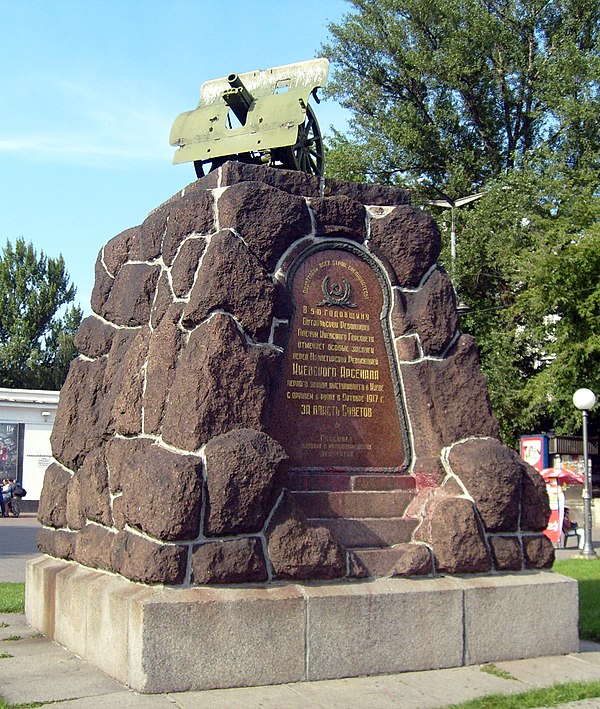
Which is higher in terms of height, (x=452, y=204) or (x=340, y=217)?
(x=452, y=204)

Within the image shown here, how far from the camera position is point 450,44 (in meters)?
25.2

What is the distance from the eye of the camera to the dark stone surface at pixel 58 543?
664 centimetres

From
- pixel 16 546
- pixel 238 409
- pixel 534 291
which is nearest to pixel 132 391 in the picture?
pixel 238 409

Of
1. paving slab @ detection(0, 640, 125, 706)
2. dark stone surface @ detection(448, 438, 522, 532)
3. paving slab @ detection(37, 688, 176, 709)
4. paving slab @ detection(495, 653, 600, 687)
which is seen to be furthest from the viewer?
dark stone surface @ detection(448, 438, 522, 532)

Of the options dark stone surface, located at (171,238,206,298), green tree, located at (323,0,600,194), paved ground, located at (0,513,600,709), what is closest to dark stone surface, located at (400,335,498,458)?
paved ground, located at (0,513,600,709)

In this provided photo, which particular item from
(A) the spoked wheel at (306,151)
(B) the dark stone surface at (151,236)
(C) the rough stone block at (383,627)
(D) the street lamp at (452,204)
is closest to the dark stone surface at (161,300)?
(B) the dark stone surface at (151,236)

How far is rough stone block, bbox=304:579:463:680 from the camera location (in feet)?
17.3

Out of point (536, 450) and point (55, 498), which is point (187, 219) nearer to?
point (55, 498)

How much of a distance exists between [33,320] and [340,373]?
38746 mm

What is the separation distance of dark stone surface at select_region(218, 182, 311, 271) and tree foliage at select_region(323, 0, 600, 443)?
1526 centimetres

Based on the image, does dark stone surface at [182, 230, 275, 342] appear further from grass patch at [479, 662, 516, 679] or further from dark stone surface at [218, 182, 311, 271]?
grass patch at [479, 662, 516, 679]

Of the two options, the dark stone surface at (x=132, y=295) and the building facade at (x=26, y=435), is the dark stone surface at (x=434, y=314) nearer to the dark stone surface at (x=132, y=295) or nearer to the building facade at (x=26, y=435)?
the dark stone surface at (x=132, y=295)

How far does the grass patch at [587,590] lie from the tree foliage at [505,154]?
778 centimetres

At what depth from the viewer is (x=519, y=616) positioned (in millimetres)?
5926
